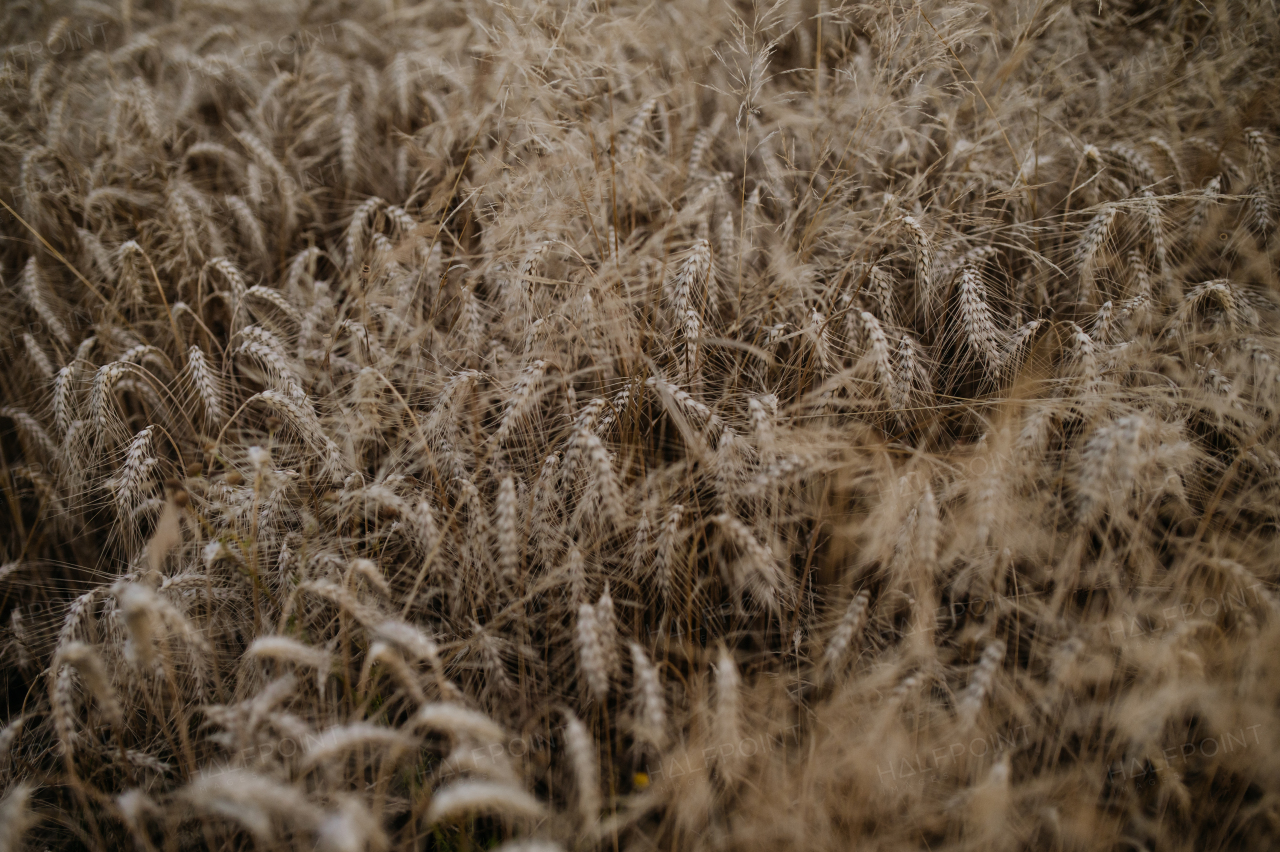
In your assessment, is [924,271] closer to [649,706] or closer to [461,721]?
[649,706]

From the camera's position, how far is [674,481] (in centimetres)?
143

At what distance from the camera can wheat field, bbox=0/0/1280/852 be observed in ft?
3.76

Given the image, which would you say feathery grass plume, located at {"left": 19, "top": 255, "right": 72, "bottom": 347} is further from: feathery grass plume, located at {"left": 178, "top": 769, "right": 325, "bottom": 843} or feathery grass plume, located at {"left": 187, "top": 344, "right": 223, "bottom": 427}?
feathery grass plume, located at {"left": 178, "top": 769, "right": 325, "bottom": 843}

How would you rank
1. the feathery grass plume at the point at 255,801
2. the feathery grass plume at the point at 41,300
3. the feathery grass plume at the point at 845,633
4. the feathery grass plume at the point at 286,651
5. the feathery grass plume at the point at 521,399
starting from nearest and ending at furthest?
the feathery grass plume at the point at 255,801 → the feathery grass plume at the point at 286,651 → the feathery grass plume at the point at 845,633 → the feathery grass plume at the point at 521,399 → the feathery grass plume at the point at 41,300

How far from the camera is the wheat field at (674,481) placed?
115 cm

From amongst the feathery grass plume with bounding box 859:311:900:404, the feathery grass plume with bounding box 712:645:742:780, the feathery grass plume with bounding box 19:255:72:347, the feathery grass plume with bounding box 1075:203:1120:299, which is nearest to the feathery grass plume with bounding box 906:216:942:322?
the feathery grass plume with bounding box 859:311:900:404

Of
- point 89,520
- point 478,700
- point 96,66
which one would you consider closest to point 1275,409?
point 478,700

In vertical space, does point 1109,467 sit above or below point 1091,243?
below

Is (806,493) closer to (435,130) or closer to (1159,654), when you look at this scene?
(1159,654)

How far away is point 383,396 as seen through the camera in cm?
156

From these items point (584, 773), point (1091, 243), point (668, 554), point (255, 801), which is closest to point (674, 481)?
point (668, 554)

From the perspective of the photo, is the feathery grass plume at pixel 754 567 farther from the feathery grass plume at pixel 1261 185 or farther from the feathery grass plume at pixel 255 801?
the feathery grass plume at pixel 1261 185

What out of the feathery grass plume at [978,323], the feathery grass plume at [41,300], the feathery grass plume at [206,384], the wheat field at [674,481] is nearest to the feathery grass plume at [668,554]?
the wheat field at [674,481]

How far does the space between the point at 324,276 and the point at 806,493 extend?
1.75 metres
